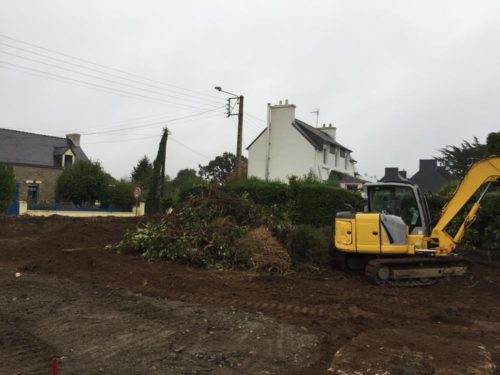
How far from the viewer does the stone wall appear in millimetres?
40750

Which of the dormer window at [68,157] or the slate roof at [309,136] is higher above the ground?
the slate roof at [309,136]

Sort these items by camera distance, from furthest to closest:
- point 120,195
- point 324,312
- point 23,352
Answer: point 120,195 → point 324,312 → point 23,352

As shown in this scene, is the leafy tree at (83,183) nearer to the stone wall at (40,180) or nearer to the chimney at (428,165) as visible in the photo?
the stone wall at (40,180)

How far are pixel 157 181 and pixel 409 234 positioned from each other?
94.2ft

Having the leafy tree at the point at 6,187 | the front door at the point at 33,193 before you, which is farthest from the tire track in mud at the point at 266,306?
the front door at the point at 33,193

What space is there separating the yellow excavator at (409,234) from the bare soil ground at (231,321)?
452mm

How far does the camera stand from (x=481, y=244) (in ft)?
49.8

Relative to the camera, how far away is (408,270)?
34.3 ft

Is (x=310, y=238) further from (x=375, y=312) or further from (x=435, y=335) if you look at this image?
(x=435, y=335)

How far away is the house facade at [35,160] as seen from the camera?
40844mm

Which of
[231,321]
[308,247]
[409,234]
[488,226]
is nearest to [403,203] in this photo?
[409,234]

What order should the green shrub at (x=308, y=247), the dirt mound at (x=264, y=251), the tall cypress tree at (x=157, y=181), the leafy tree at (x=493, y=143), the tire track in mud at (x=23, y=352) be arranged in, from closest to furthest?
1. the tire track in mud at (x=23, y=352)
2. the dirt mound at (x=264, y=251)
3. the green shrub at (x=308, y=247)
4. the leafy tree at (x=493, y=143)
5. the tall cypress tree at (x=157, y=181)

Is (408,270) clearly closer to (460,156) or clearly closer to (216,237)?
(216,237)

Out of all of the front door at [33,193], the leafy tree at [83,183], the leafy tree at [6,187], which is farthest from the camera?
the front door at [33,193]
